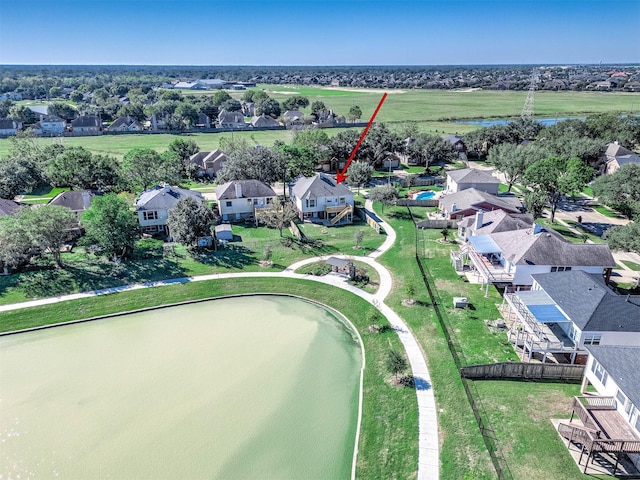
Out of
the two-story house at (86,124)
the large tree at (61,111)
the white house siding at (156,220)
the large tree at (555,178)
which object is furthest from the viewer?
the large tree at (61,111)

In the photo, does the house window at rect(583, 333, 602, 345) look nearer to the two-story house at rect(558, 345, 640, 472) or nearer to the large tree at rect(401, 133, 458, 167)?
the two-story house at rect(558, 345, 640, 472)

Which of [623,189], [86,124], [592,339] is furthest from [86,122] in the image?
[592,339]

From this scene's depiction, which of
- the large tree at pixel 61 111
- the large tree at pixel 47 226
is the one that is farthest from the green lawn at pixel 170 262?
the large tree at pixel 61 111

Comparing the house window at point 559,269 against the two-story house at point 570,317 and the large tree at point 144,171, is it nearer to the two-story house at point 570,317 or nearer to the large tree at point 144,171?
the two-story house at point 570,317

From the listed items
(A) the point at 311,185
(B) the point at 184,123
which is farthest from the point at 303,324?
(B) the point at 184,123

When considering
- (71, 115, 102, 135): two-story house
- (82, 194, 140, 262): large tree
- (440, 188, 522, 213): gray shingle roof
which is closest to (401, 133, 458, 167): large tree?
(440, 188, 522, 213): gray shingle roof
